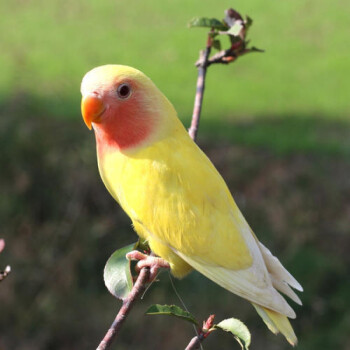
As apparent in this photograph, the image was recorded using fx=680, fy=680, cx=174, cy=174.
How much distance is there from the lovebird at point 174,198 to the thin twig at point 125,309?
0.64 ft

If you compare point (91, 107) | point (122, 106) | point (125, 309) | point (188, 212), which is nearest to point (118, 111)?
point (122, 106)

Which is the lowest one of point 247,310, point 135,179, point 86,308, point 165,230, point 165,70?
point 247,310

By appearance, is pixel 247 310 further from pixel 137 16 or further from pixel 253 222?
pixel 137 16

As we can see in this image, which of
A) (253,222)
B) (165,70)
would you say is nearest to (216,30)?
(253,222)

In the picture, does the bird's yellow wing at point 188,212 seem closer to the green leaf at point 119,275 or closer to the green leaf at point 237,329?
the green leaf at point 119,275

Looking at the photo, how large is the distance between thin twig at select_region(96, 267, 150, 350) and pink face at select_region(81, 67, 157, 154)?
1.30 ft

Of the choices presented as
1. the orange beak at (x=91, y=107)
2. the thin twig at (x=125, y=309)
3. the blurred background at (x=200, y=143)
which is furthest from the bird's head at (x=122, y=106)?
the blurred background at (x=200, y=143)

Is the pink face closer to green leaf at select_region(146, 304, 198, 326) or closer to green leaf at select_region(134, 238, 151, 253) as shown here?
green leaf at select_region(134, 238, 151, 253)

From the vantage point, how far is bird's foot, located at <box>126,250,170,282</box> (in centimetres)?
181

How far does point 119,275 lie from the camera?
1650 millimetres

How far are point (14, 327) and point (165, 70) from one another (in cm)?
363

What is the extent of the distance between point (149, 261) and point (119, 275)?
0.23m

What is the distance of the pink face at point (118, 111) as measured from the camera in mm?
1759

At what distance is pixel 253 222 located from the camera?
469 centimetres
